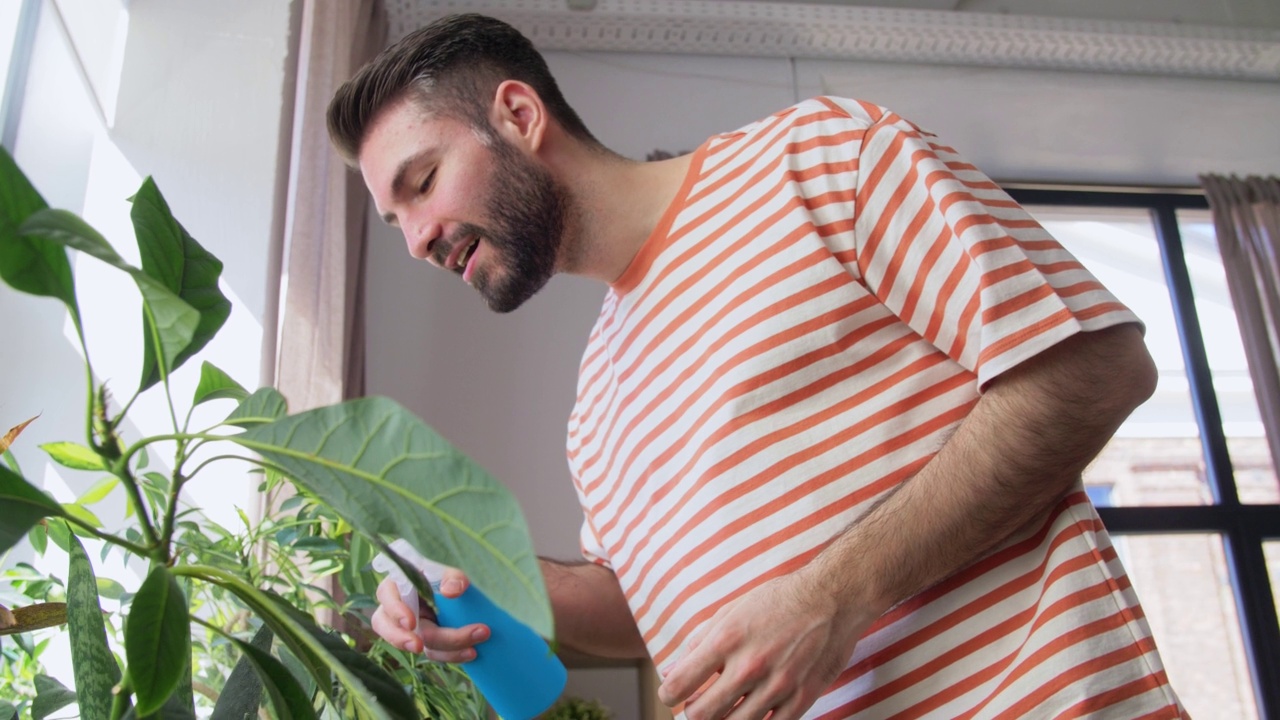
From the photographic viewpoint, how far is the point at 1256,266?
10.8 ft

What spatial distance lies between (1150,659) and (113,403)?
134 cm

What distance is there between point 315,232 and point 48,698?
135cm

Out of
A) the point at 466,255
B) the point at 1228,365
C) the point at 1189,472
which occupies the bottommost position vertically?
the point at 466,255

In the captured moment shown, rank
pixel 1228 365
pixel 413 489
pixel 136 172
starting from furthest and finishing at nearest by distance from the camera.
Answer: pixel 1228 365
pixel 136 172
pixel 413 489

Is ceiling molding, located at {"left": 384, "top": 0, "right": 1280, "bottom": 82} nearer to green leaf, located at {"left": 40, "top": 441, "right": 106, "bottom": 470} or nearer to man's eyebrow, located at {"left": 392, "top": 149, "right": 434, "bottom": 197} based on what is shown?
man's eyebrow, located at {"left": 392, "top": 149, "right": 434, "bottom": 197}

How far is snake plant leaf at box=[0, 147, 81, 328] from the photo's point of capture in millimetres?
363

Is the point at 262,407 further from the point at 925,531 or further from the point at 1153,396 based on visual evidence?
the point at 1153,396

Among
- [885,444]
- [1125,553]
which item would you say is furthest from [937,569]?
[1125,553]

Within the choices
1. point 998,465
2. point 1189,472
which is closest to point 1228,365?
point 1189,472

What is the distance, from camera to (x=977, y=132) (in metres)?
3.36

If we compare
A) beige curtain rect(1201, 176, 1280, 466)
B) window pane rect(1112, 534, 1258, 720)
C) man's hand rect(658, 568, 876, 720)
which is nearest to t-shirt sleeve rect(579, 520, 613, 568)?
man's hand rect(658, 568, 876, 720)

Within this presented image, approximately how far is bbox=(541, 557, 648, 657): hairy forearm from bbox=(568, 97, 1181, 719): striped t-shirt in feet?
0.24

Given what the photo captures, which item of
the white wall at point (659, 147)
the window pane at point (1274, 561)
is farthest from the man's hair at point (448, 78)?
the window pane at point (1274, 561)

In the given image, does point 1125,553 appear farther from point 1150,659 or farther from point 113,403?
point 113,403
